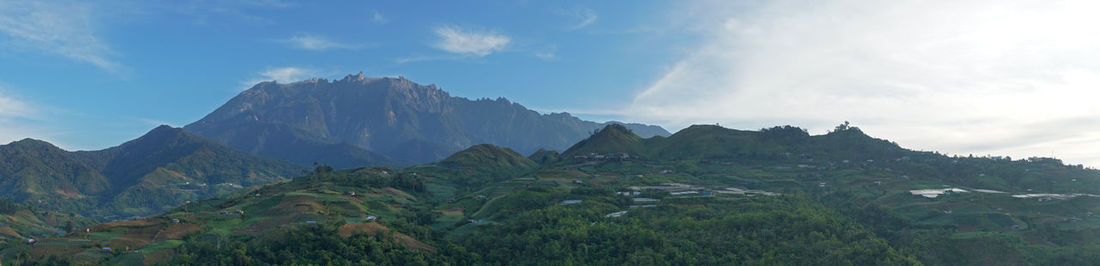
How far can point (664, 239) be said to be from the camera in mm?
84500

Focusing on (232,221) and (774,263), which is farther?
(232,221)

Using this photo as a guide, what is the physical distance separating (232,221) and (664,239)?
7946cm

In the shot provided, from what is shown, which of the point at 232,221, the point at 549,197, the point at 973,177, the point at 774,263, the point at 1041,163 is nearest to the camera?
the point at 774,263

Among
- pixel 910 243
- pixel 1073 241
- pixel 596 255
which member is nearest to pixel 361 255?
pixel 596 255

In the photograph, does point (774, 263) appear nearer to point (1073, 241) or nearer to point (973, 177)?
point (1073, 241)

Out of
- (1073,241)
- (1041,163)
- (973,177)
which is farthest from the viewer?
(1041,163)

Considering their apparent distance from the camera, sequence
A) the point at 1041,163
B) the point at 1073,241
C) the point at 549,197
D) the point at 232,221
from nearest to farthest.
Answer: the point at 1073,241
the point at 232,221
the point at 549,197
the point at 1041,163

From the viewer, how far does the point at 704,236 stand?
8694cm

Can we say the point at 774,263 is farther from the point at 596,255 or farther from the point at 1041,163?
the point at 1041,163

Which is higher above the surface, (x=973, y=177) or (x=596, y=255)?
(x=973, y=177)

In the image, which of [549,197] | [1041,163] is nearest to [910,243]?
[549,197]

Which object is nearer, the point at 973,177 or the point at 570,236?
the point at 570,236

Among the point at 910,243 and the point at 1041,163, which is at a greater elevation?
the point at 1041,163

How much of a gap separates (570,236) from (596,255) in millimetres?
6227
